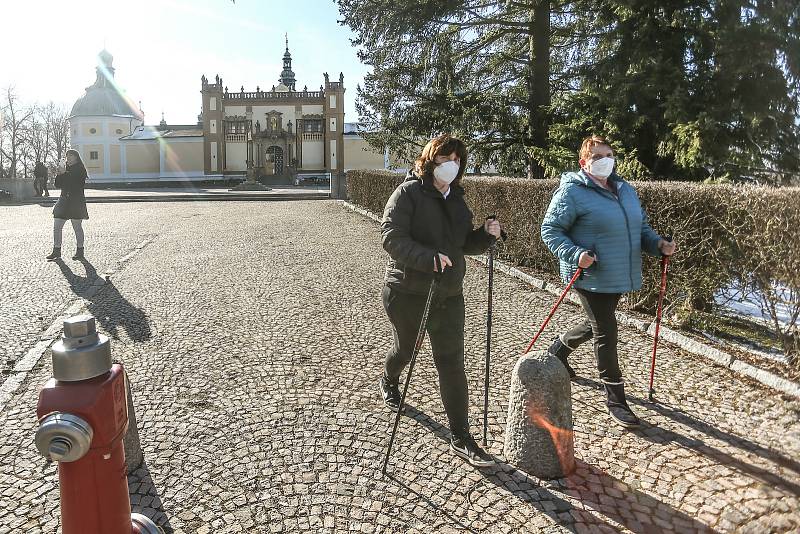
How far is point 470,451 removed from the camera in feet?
10.6

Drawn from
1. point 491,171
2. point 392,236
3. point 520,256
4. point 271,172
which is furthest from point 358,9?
point 271,172

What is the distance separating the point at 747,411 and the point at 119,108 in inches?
2753

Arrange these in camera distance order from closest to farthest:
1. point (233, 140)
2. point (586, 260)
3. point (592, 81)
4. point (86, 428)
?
point (86, 428)
point (586, 260)
point (592, 81)
point (233, 140)

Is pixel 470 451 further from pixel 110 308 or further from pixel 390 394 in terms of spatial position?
pixel 110 308

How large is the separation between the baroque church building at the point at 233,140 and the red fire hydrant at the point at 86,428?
57496 mm

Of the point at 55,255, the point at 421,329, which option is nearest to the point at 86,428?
the point at 421,329

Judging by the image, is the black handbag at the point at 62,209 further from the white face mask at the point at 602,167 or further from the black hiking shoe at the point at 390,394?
the white face mask at the point at 602,167

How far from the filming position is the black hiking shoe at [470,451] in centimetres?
317

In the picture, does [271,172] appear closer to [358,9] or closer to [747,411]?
[358,9]

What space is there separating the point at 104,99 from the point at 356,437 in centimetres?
6862

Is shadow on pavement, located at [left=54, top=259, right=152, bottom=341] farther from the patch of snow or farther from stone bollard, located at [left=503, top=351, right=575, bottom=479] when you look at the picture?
the patch of snow

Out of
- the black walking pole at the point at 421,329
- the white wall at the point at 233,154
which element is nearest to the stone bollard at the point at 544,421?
the black walking pole at the point at 421,329

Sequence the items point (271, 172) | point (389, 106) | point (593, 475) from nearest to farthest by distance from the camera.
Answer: point (593, 475) < point (389, 106) < point (271, 172)

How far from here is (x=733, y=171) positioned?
8.96 meters
